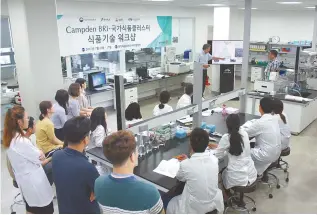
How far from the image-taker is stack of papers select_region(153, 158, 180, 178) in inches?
105

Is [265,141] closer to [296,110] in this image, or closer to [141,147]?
[141,147]

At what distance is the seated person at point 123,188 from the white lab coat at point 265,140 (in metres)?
2.07

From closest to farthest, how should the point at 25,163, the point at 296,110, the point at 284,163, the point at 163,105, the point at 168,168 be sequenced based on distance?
the point at 25,163 < the point at 168,168 < the point at 163,105 < the point at 284,163 < the point at 296,110

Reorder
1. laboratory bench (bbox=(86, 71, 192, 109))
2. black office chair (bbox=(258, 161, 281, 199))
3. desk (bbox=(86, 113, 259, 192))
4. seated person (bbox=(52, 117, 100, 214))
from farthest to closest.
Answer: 1. laboratory bench (bbox=(86, 71, 192, 109))
2. black office chair (bbox=(258, 161, 281, 199))
3. desk (bbox=(86, 113, 259, 192))
4. seated person (bbox=(52, 117, 100, 214))

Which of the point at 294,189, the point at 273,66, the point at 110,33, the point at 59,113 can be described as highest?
the point at 110,33

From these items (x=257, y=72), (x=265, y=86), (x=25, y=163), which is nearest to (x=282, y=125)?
(x=265, y=86)

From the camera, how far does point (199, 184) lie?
234 centimetres

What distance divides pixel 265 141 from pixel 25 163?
2531mm

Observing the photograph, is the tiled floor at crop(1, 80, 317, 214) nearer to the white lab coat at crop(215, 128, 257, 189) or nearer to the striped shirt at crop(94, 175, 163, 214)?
the white lab coat at crop(215, 128, 257, 189)

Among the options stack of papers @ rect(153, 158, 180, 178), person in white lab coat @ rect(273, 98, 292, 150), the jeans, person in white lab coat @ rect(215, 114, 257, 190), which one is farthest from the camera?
person in white lab coat @ rect(273, 98, 292, 150)

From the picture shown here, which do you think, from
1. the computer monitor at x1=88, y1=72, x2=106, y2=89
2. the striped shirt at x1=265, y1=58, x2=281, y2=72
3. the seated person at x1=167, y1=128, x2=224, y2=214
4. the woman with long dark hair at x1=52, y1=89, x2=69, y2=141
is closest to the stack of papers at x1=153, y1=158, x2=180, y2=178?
the seated person at x1=167, y1=128, x2=224, y2=214

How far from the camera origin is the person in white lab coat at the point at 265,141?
10.8 ft

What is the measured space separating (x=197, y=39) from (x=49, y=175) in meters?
7.42

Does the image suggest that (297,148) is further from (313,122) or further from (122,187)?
(122,187)
